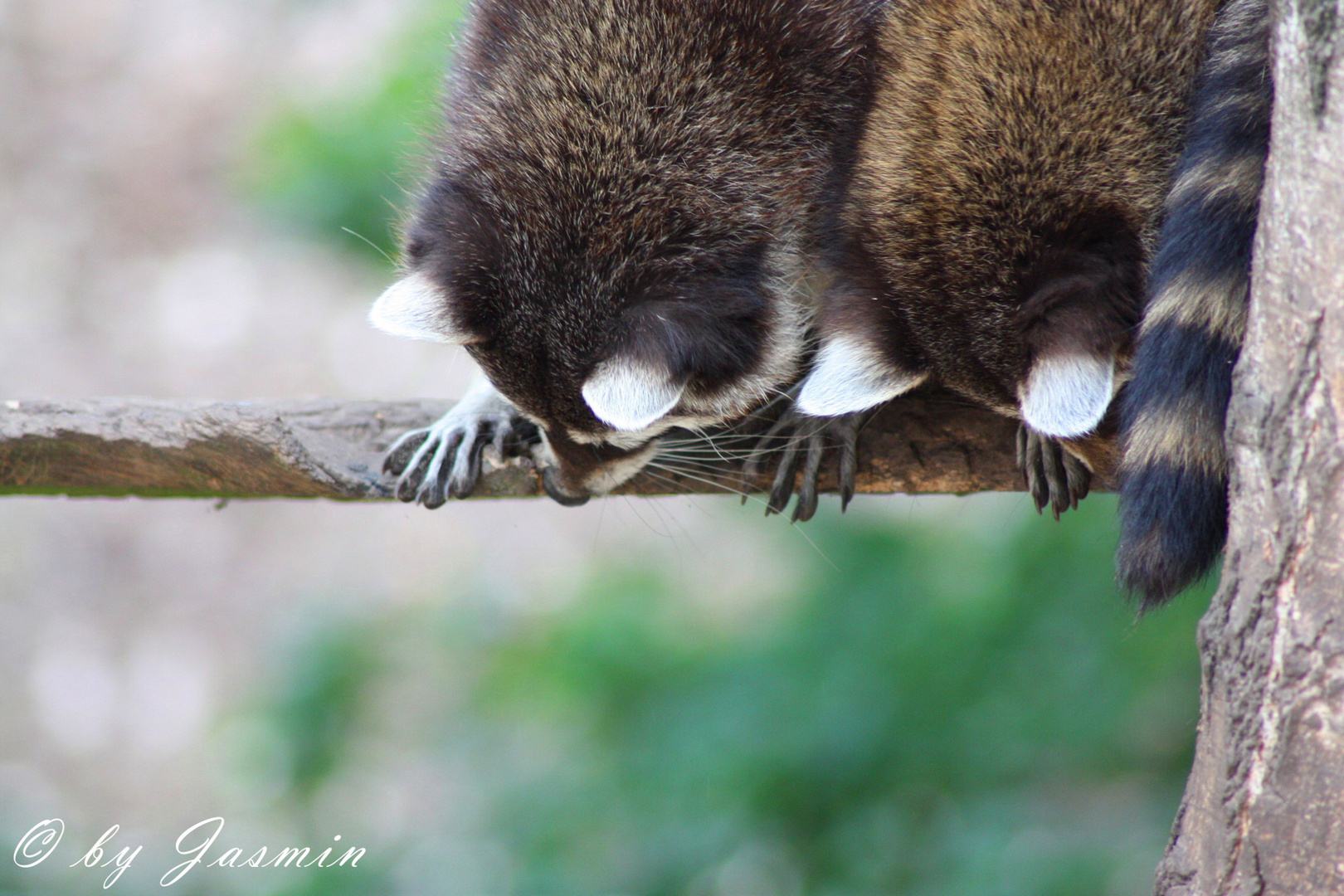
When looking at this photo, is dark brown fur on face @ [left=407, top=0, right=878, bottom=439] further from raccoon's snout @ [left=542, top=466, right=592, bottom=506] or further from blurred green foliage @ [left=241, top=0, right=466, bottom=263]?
blurred green foliage @ [left=241, top=0, right=466, bottom=263]

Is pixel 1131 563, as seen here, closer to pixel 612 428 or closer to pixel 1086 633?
pixel 612 428

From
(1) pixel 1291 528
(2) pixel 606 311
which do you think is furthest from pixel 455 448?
(1) pixel 1291 528

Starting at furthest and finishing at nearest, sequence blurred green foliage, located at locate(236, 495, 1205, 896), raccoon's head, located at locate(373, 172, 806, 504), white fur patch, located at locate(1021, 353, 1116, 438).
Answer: blurred green foliage, located at locate(236, 495, 1205, 896), raccoon's head, located at locate(373, 172, 806, 504), white fur patch, located at locate(1021, 353, 1116, 438)

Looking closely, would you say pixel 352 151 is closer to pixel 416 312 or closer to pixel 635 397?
pixel 416 312

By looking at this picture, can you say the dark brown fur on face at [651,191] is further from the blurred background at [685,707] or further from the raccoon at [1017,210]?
the blurred background at [685,707]

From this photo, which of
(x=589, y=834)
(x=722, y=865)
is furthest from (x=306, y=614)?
(x=722, y=865)

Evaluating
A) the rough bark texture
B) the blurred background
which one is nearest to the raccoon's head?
the blurred background
